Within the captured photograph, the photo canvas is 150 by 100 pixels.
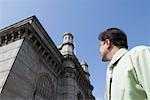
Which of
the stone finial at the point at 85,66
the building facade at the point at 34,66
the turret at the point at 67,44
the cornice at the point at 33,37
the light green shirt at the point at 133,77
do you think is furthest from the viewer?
the stone finial at the point at 85,66

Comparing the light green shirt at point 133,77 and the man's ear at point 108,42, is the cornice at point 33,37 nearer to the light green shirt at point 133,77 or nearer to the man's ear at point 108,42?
the man's ear at point 108,42

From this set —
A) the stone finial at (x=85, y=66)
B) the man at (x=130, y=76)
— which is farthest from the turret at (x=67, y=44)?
the man at (x=130, y=76)

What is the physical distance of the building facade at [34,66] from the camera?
1138 centimetres

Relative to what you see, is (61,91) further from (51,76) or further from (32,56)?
(32,56)

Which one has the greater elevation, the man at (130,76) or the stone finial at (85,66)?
the stone finial at (85,66)

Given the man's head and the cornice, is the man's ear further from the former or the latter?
the cornice

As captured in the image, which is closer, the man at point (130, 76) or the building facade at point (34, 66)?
the man at point (130, 76)

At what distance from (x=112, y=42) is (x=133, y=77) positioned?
56cm

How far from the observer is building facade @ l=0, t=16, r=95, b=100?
11375mm

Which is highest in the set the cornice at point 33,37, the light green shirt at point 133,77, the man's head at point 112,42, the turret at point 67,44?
the turret at point 67,44

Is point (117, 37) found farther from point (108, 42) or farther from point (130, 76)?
point (130, 76)

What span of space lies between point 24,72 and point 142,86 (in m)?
11.3

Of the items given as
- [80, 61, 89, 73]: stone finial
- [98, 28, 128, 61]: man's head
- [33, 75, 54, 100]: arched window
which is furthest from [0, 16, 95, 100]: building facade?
[98, 28, 128, 61]: man's head

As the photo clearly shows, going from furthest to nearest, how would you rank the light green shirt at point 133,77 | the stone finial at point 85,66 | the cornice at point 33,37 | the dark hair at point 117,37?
the stone finial at point 85,66
the cornice at point 33,37
the dark hair at point 117,37
the light green shirt at point 133,77
